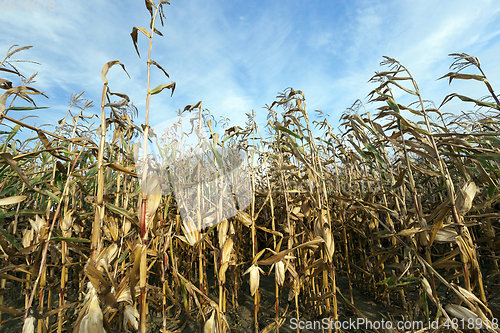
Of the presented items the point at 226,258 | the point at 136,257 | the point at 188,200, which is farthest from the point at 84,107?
the point at 226,258

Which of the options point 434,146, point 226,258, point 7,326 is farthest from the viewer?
point 7,326

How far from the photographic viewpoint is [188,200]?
2635mm

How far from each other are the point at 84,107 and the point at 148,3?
3.89 feet

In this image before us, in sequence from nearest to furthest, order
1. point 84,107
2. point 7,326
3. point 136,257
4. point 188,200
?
point 136,257, point 84,107, point 7,326, point 188,200

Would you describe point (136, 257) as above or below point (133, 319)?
above

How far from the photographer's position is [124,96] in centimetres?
120

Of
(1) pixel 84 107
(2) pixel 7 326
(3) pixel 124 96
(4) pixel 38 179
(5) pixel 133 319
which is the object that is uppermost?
(1) pixel 84 107

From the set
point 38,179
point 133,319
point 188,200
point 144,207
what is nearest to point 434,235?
point 144,207

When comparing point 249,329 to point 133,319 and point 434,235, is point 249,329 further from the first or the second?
point 434,235

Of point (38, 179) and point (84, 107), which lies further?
point (84, 107)

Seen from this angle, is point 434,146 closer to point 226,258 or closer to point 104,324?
point 226,258

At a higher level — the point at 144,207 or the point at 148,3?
the point at 148,3

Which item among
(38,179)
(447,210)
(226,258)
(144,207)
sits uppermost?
(38,179)

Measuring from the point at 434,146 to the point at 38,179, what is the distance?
8.23 feet
